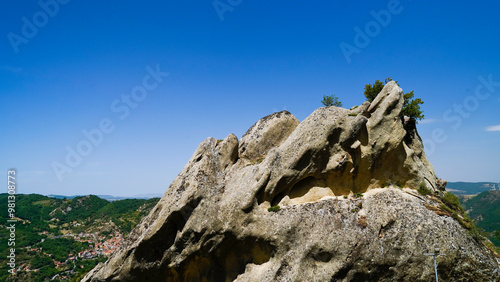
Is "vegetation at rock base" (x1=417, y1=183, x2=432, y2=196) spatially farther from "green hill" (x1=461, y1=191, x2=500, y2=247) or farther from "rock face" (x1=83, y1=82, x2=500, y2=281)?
"green hill" (x1=461, y1=191, x2=500, y2=247)

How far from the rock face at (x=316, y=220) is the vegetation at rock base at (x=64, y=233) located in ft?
178

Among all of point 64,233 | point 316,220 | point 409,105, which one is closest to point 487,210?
point 409,105

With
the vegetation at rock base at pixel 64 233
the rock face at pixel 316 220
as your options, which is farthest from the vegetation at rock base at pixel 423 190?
the vegetation at rock base at pixel 64 233

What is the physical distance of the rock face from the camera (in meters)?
20.0

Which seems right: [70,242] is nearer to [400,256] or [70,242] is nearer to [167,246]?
[167,246]

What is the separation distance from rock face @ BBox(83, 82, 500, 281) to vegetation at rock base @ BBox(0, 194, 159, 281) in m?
54.3

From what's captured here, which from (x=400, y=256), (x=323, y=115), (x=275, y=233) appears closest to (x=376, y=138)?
(x=323, y=115)

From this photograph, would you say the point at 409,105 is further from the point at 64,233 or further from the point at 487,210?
the point at 487,210

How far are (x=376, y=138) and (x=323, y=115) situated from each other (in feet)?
16.3

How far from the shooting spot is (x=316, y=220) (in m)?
21.6

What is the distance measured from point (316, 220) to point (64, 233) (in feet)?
494

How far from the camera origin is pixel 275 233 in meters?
21.8

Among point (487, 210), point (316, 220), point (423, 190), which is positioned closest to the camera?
point (316, 220)

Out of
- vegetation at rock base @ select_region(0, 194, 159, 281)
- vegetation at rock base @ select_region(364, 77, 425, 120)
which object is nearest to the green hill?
vegetation at rock base @ select_region(364, 77, 425, 120)
